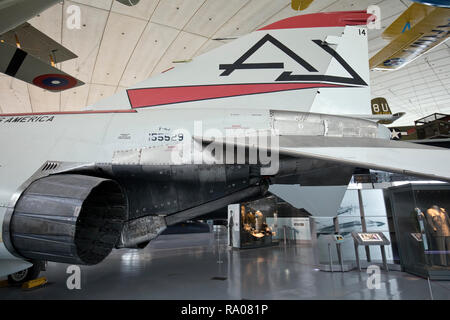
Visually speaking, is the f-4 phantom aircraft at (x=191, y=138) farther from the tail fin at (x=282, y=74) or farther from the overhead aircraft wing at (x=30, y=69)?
the overhead aircraft wing at (x=30, y=69)

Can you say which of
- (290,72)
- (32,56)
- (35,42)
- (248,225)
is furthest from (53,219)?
(248,225)

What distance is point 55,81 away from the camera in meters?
7.48

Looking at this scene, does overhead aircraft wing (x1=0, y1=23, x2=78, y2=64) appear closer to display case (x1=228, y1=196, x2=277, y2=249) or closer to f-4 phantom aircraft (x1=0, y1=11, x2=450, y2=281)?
f-4 phantom aircraft (x1=0, y1=11, x2=450, y2=281)

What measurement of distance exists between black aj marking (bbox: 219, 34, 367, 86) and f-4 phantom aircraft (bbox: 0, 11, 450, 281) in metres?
0.01

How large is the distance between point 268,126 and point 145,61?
7896mm

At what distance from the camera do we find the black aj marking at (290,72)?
3.53 metres

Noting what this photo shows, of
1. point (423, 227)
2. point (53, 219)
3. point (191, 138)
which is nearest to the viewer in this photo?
point (53, 219)

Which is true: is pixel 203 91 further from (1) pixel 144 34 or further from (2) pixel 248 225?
(2) pixel 248 225

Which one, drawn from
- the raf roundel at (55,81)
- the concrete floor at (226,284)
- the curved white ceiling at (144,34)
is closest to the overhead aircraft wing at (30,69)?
the raf roundel at (55,81)

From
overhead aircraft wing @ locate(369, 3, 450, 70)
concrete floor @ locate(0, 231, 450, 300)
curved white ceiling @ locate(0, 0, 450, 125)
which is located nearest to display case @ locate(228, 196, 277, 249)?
concrete floor @ locate(0, 231, 450, 300)

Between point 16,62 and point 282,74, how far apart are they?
6.19 metres

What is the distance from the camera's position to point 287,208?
490 inches

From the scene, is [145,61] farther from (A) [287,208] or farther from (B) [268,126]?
(A) [287,208]

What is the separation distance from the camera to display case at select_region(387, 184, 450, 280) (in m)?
5.05
